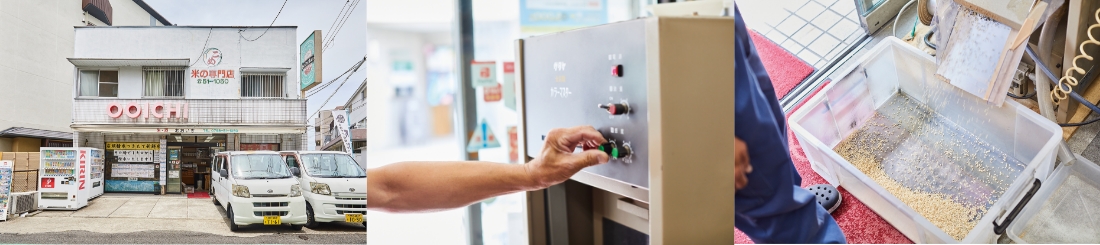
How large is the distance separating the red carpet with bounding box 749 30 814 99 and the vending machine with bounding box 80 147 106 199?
252 cm

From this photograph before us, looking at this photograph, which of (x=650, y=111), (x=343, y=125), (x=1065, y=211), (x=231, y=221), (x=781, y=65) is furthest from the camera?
(x=231, y=221)

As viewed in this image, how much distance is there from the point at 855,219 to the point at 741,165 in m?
0.80

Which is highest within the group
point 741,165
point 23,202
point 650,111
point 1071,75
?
point 1071,75

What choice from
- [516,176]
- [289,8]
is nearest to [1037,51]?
[516,176]

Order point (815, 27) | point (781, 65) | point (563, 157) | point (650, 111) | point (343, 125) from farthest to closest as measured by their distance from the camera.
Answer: point (343, 125) → point (815, 27) → point (781, 65) → point (563, 157) → point (650, 111)

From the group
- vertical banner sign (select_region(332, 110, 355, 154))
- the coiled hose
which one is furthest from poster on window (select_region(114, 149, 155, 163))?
the coiled hose

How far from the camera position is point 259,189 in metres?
2.48

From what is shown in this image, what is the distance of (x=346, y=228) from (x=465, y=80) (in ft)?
4.83

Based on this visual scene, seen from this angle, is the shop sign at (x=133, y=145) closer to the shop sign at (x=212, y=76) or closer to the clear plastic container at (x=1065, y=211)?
the shop sign at (x=212, y=76)

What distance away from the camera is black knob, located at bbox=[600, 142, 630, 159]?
3.76 feet

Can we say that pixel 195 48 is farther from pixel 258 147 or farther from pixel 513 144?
pixel 513 144

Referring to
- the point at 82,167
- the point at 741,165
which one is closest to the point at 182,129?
the point at 82,167

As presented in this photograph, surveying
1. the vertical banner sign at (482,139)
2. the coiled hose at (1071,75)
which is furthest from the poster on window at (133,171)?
the coiled hose at (1071,75)

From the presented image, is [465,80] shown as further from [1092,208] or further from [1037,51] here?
[1092,208]
